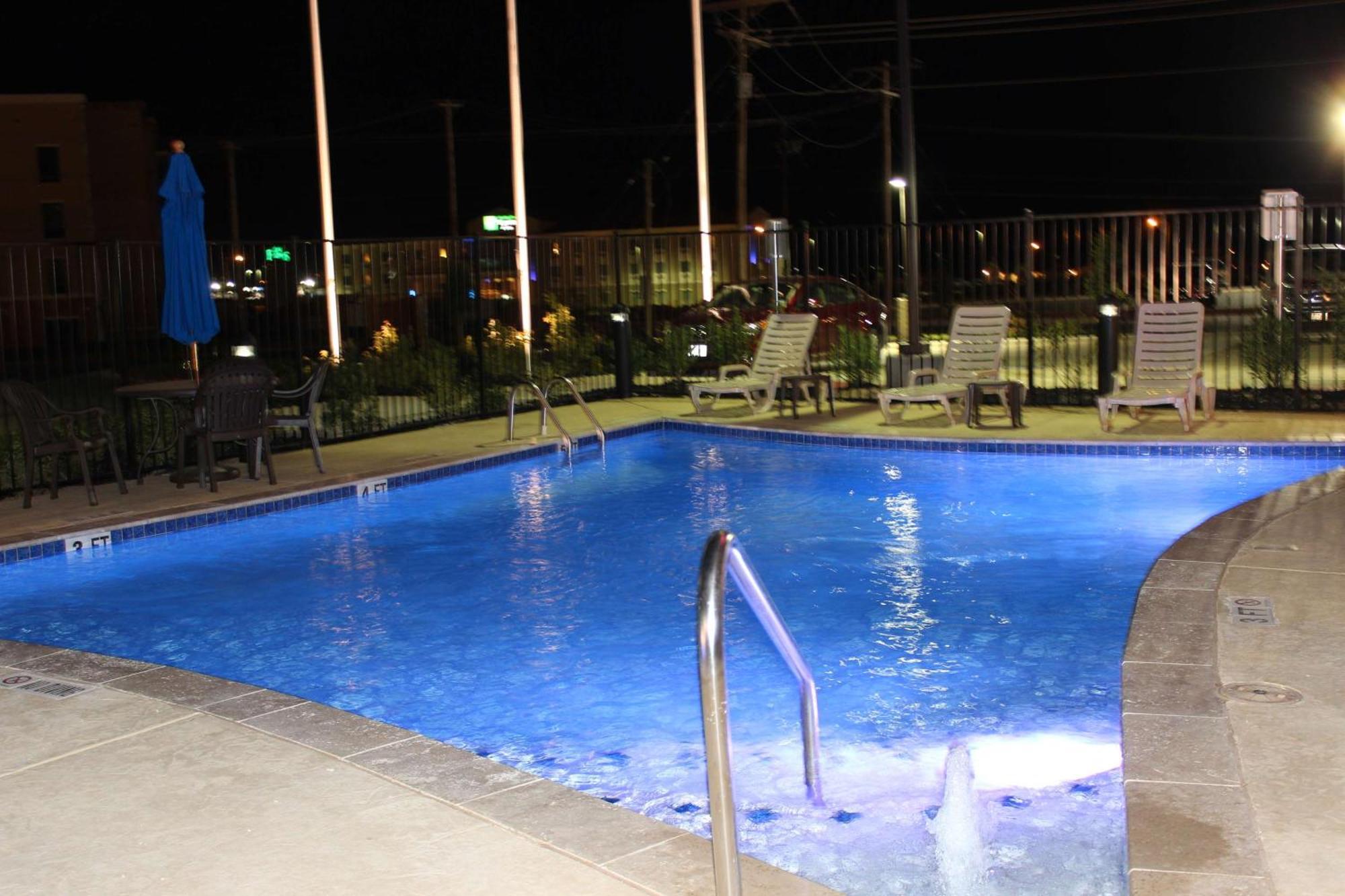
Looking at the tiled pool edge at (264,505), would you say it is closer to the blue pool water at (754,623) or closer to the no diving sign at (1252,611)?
the blue pool water at (754,623)

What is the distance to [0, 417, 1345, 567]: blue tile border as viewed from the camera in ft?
29.8

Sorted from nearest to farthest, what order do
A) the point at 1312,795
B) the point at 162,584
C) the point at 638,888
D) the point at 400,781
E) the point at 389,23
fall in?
the point at 638,888, the point at 1312,795, the point at 400,781, the point at 162,584, the point at 389,23

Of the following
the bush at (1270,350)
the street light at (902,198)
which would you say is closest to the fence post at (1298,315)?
the bush at (1270,350)

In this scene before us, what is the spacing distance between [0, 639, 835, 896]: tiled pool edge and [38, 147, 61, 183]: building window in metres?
52.9

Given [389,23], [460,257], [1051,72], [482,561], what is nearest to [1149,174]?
[1051,72]

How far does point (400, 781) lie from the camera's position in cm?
401

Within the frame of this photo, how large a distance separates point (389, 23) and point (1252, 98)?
38359 mm

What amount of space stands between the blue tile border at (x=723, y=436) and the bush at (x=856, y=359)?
2.98m

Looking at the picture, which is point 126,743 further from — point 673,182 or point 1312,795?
point 673,182

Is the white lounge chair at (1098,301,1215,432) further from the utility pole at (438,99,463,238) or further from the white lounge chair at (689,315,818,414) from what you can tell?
the utility pole at (438,99,463,238)

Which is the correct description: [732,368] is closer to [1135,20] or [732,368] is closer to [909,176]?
[909,176]

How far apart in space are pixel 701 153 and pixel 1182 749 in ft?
49.3

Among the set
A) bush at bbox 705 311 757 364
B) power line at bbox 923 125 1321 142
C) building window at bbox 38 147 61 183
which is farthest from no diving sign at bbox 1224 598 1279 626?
power line at bbox 923 125 1321 142

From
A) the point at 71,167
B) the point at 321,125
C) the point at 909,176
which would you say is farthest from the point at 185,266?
the point at 71,167
